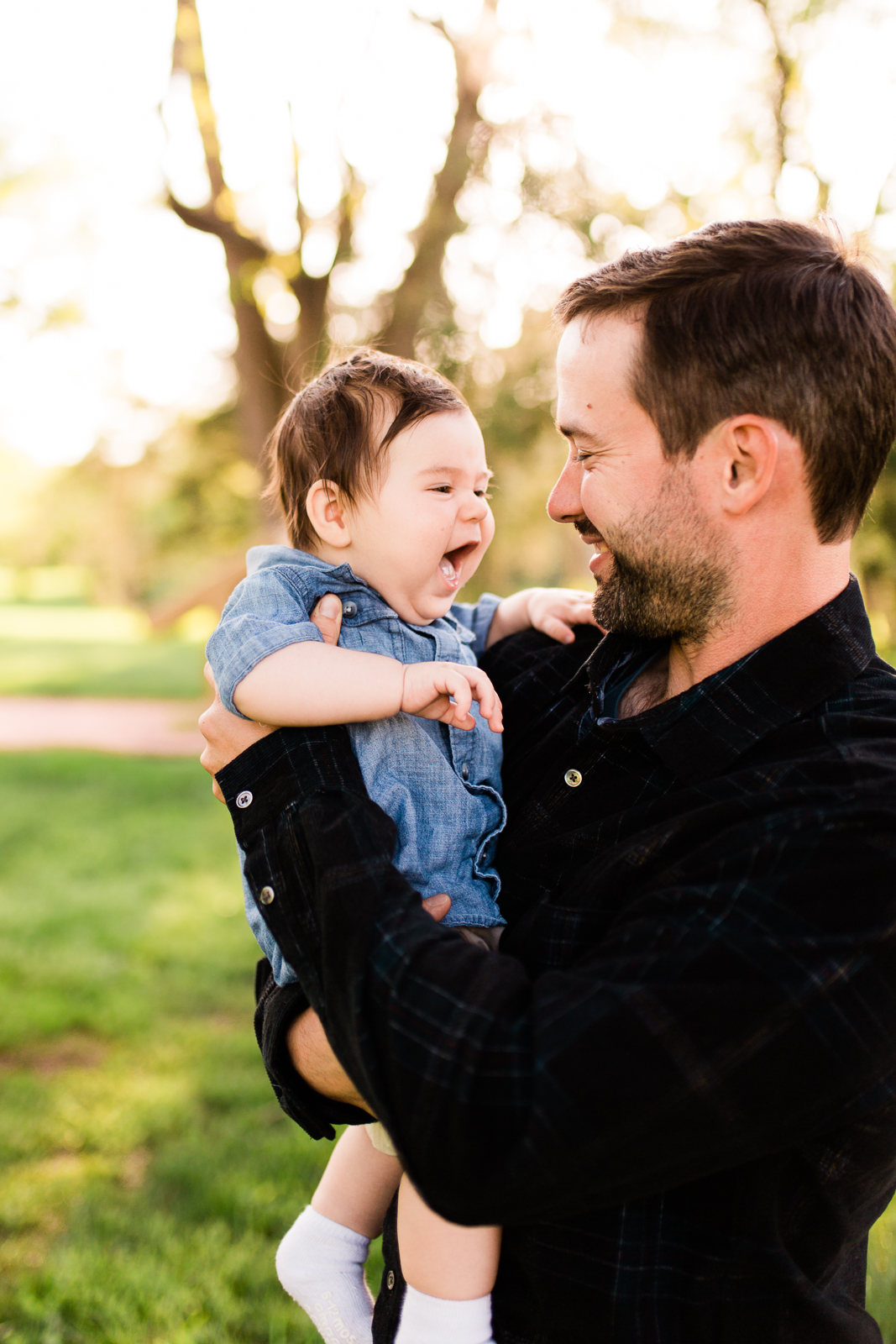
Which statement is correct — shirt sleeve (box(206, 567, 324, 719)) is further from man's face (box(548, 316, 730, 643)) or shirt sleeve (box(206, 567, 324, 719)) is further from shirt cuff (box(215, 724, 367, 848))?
man's face (box(548, 316, 730, 643))

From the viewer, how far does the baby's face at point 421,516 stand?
1.93 meters

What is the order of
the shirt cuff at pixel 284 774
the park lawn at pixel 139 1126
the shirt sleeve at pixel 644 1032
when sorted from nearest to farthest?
the shirt sleeve at pixel 644 1032 < the shirt cuff at pixel 284 774 < the park lawn at pixel 139 1126

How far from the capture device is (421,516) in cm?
193

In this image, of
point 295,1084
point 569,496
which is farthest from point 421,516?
point 295,1084

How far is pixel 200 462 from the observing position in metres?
19.4

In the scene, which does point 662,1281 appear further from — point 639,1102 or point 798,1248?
point 639,1102

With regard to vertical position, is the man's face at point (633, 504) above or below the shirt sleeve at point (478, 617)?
above

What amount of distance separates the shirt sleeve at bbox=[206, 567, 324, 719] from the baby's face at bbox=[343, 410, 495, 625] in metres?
0.19

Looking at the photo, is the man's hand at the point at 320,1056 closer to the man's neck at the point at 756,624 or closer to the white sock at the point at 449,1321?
the white sock at the point at 449,1321

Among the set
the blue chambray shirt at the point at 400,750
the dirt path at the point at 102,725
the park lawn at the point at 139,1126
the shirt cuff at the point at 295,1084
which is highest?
the blue chambray shirt at the point at 400,750

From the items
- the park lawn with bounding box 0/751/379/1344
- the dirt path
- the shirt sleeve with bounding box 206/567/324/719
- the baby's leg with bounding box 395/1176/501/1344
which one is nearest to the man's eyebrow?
the shirt sleeve with bounding box 206/567/324/719

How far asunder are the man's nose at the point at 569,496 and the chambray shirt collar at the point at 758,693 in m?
0.43

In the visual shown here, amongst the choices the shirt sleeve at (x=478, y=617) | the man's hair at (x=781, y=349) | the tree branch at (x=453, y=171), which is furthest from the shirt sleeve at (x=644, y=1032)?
the tree branch at (x=453, y=171)

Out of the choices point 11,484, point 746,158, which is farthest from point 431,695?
point 11,484
